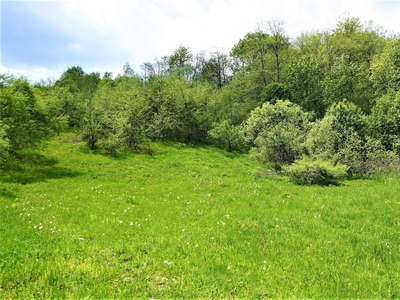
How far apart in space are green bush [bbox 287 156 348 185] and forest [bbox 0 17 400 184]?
0.08m

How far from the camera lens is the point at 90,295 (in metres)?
5.16

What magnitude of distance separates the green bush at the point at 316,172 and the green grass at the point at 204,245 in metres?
3.89

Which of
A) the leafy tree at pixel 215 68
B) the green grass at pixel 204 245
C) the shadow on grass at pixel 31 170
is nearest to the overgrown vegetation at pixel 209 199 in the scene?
the green grass at pixel 204 245

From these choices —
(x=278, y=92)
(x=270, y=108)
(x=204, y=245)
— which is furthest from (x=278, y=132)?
(x=278, y=92)

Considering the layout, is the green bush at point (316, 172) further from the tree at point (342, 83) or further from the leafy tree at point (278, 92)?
the leafy tree at point (278, 92)

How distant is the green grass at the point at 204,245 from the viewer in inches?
217

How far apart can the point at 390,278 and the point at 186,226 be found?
600 cm

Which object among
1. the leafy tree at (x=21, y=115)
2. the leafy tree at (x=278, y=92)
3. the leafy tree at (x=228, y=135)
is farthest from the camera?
the leafy tree at (x=278, y=92)

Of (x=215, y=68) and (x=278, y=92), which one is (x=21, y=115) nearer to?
(x=278, y=92)

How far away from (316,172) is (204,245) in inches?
586

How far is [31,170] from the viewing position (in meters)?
25.9

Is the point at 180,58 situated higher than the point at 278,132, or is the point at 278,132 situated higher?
the point at 180,58

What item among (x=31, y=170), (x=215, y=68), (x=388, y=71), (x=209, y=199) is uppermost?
(x=215, y=68)

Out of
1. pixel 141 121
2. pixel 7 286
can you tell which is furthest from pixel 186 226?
pixel 141 121
